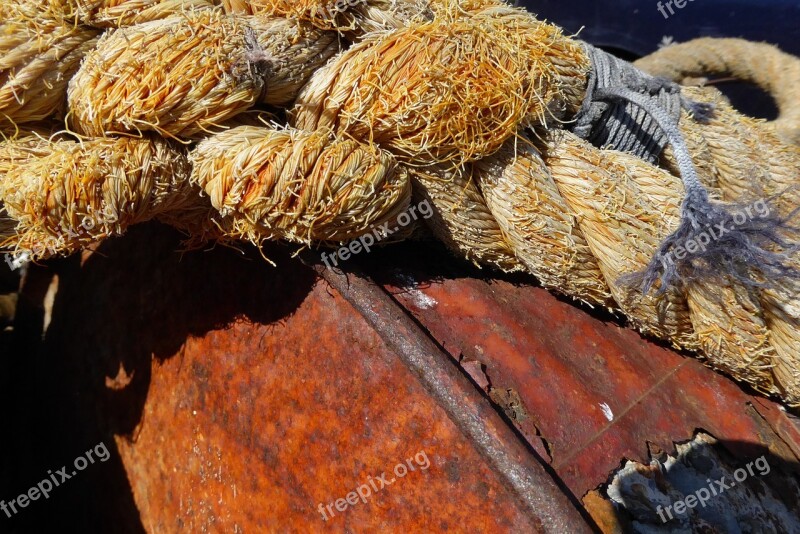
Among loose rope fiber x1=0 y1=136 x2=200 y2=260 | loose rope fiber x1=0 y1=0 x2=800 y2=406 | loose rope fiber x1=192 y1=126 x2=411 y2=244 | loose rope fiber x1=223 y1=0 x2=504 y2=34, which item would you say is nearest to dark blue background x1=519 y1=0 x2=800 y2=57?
loose rope fiber x1=0 y1=0 x2=800 y2=406

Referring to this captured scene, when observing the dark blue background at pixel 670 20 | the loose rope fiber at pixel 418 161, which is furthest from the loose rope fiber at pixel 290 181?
the dark blue background at pixel 670 20

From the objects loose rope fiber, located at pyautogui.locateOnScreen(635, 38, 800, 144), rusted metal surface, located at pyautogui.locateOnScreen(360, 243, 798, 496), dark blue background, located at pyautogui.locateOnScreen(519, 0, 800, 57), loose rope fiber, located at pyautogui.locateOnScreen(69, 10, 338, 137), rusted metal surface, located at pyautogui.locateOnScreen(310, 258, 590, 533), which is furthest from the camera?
dark blue background, located at pyautogui.locateOnScreen(519, 0, 800, 57)

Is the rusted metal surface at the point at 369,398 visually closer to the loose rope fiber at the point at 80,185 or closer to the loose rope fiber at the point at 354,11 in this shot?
the loose rope fiber at the point at 80,185

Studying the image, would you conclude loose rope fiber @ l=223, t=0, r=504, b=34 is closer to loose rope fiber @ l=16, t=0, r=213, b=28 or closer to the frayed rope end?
loose rope fiber @ l=16, t=0, r=213, b=28

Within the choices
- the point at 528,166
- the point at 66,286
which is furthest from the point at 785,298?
the point at 66,286

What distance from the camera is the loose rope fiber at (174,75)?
4.30 feet

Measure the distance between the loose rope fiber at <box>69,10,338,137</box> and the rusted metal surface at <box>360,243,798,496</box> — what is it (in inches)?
21.7

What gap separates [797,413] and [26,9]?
2096mm

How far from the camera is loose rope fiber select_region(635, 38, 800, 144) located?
2.44 meters

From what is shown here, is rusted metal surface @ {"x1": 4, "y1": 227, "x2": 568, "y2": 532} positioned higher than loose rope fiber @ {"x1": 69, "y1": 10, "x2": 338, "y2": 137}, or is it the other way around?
loose rope fiber @ {"x1": 69, "y1": 10, "x2": 338, "y2": 137}

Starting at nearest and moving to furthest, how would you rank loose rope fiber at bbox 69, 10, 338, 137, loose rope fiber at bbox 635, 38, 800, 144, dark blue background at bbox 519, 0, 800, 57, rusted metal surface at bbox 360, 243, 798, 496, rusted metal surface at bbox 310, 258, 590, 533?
rusted metal surface at bbox 310, 258, 590, 533 < loose rope fiber at bbox 69, 10, 338, 137 < rusted metal surface at bbox 360, 243, 798, 496 < loose rope fiber at bbox 635, 38, 800, 144 < dark blue background at bbox 519, 0, 800, 57

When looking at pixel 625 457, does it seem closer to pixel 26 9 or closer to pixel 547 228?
pixel 547 228

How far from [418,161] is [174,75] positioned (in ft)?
1.81

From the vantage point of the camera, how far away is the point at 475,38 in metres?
1.48
